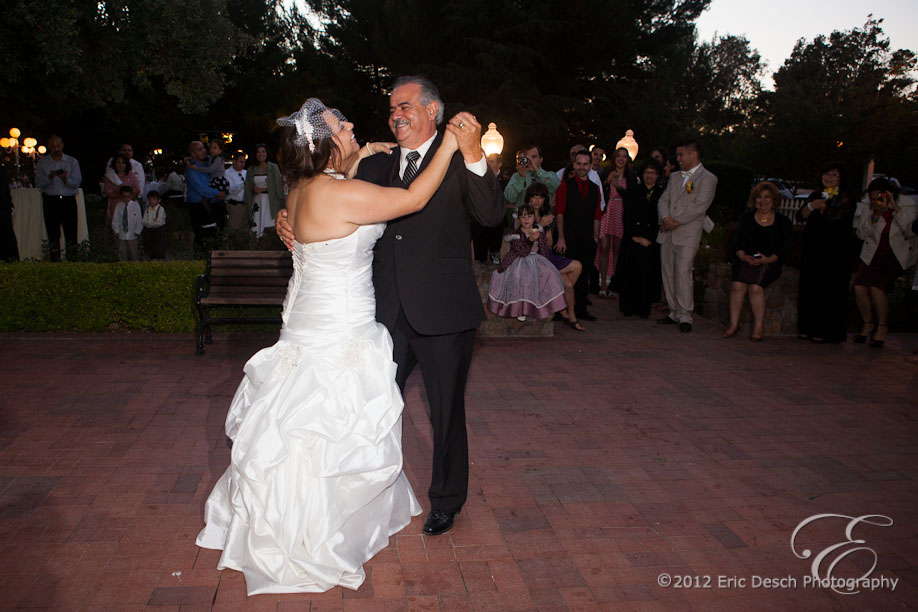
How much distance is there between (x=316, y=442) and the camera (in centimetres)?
325

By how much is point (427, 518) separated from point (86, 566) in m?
1.58

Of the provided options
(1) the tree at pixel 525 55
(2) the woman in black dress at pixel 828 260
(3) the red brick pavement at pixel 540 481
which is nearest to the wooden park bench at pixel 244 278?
(3) the red brick pavement at pixel 540 481

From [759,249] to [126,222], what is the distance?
8.76 meters

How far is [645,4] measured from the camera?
25234 mm

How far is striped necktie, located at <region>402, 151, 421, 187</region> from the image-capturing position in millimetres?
3527

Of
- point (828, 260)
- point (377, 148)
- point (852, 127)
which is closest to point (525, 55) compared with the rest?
point (852, 127)

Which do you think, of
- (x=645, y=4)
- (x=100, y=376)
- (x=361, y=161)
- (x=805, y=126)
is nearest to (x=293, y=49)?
(x=645, y=4)

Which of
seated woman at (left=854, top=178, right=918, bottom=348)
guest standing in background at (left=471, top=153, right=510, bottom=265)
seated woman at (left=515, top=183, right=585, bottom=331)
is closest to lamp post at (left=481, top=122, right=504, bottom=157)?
seated woman at (left=515, top=183, right=585, bottom=331)

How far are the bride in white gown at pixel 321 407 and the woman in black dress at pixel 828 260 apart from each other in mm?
6379

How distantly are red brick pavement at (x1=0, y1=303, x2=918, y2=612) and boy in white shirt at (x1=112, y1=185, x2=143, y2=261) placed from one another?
12.7 ft

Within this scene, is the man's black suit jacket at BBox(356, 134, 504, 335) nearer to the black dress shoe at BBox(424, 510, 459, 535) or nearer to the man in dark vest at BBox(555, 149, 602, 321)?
the black dress shoe at BBox(424, 510, 459, 535)

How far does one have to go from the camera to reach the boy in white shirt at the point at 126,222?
10.7 metres

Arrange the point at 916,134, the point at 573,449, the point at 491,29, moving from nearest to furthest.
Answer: the point at 573,449, the point at 491,29, the point at 916,134

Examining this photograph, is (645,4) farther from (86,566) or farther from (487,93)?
(86,566)
